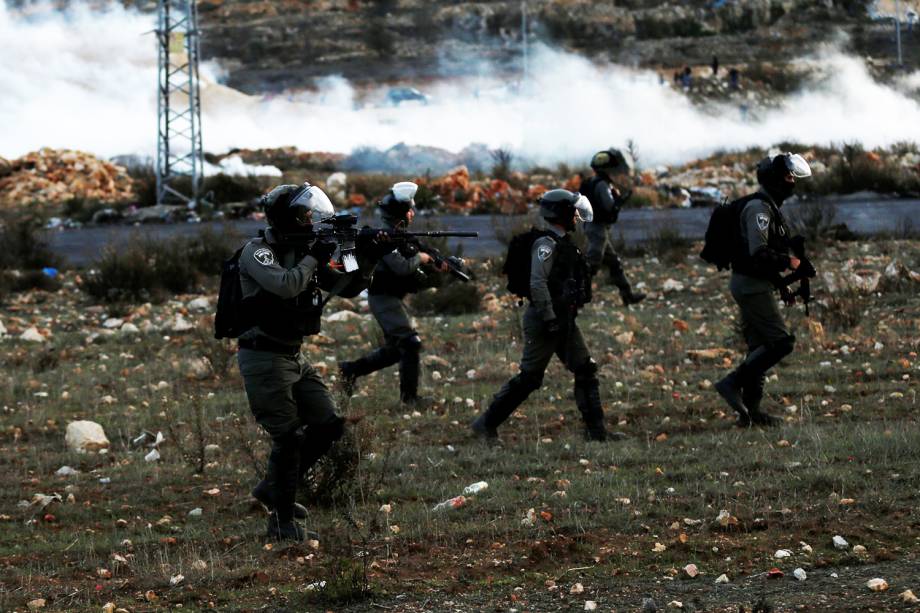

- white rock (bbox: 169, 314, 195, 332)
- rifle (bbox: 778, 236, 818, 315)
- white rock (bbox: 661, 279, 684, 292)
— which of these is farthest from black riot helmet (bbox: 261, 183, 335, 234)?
white rock (bbox: 661, 279, 684, 292)

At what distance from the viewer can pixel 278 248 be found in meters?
7.21

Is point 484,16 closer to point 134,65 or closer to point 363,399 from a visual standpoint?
point 134,65

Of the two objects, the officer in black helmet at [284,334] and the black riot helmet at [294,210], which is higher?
the black riot helmet at [294,210]

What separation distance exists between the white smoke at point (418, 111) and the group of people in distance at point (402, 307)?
93.3ft

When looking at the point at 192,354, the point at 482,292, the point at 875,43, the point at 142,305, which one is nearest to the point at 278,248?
the point at 192,354

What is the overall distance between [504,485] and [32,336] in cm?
908

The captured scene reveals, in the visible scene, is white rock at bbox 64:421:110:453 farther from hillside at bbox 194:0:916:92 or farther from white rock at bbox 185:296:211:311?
hillside at bbox 194:0:916:92

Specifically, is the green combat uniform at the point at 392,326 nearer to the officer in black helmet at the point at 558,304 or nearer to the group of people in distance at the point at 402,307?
the group of people in distance at the point at 402,307

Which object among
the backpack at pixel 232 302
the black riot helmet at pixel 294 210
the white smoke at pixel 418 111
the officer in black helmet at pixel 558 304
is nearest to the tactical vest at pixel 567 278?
the officer in black helmet at pixel 558 304

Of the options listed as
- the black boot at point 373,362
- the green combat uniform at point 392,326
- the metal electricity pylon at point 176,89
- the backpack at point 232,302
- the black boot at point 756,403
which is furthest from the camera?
the metal electricity pylon at point 176,89

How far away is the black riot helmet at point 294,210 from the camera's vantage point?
7223 mm

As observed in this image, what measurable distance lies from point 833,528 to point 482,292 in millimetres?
10508

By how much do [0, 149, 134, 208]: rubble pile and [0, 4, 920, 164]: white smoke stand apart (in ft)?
21.7

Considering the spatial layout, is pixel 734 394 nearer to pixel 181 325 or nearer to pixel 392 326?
pixel 392 326
